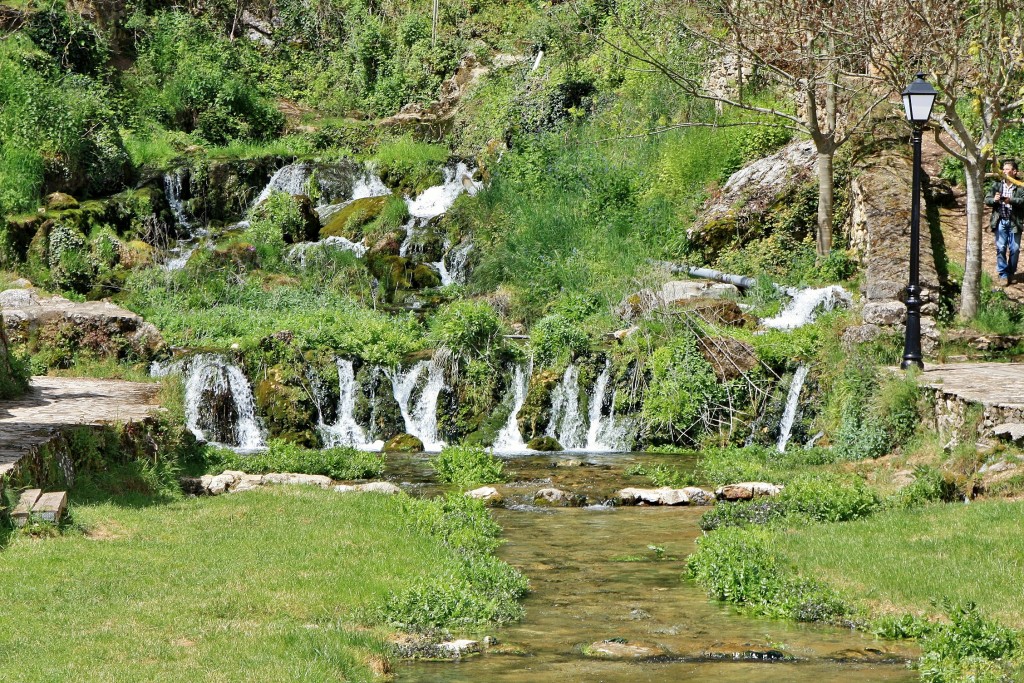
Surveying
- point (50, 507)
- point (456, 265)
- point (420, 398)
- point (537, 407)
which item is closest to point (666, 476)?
point (537, 407)

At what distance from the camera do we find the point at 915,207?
16.9 m

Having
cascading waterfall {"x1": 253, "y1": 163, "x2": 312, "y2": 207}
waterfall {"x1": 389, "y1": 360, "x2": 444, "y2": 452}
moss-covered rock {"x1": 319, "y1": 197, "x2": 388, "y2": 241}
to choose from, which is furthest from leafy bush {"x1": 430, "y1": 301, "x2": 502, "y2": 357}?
cascading waterfall {"x1": 253, "y1": 163, "x2": 312, "y2": 207}

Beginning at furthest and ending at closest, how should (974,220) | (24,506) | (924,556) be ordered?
(974,220) → (24,506) → (924,556)

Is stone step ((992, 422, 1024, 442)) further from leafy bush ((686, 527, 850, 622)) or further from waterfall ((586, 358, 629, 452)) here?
waterfall ((586, 358, 629, 452))

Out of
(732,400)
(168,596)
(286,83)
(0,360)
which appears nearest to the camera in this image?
(168,596)

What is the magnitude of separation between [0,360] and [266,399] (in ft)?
18.7

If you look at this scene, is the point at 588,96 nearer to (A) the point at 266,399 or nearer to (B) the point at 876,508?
→ (A) the point at 266,399

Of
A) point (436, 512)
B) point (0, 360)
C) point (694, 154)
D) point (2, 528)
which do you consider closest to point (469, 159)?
point (694, 154)

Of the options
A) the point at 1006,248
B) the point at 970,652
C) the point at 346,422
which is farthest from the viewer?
the point at 1006,248

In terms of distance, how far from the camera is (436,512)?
12484 millimetres

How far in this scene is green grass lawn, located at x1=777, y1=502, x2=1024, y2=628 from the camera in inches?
350

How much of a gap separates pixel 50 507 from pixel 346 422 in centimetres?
1090

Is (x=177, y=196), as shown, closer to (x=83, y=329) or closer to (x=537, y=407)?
(x=83, y=329)

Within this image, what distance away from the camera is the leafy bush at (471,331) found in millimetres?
21188
